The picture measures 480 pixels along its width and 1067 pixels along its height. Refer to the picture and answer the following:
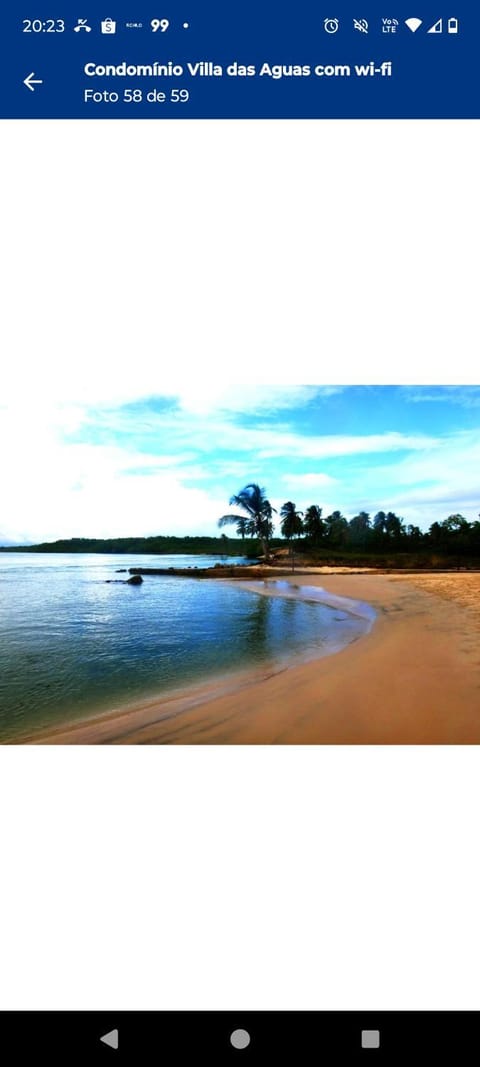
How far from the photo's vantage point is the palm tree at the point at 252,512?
7.18 ft

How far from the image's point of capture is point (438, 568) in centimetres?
287

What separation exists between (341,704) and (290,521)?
922mm

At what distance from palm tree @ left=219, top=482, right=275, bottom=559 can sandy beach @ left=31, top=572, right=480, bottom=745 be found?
730mm

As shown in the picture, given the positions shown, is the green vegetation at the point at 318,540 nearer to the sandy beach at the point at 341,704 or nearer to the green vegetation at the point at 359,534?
the green vegetation at the point at 359,534

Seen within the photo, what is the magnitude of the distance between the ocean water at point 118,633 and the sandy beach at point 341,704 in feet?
0.62

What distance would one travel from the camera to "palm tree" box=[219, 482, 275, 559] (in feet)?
7.18
